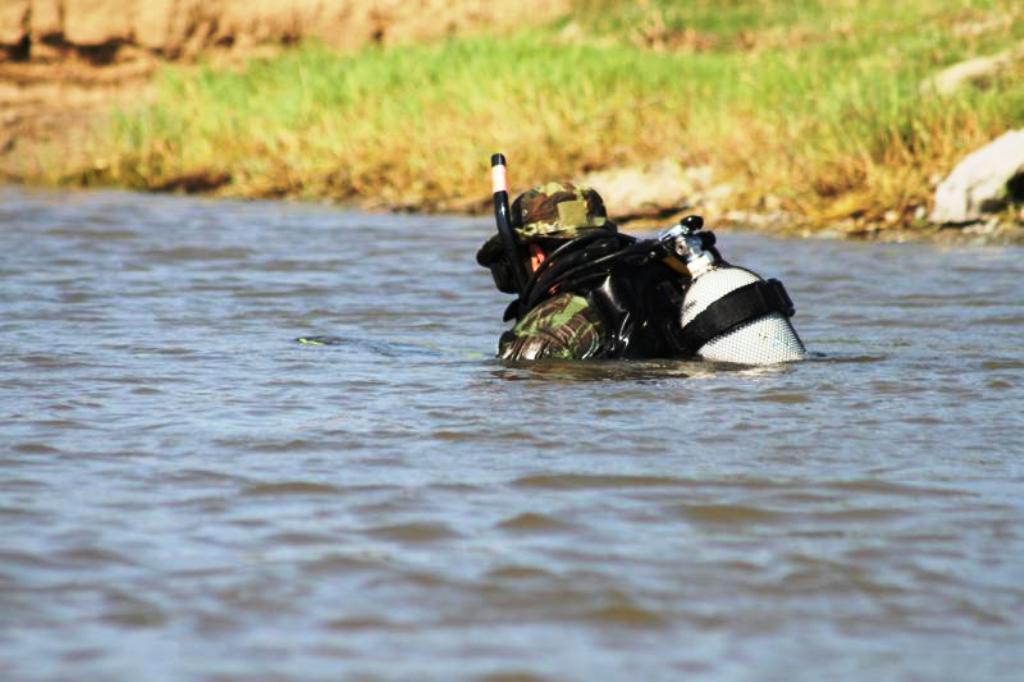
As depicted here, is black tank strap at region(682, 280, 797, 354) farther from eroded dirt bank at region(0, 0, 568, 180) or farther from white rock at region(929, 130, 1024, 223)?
eroded dirt bank at region(0, 0, 568, 180)

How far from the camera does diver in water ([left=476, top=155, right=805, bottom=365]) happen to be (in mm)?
6492

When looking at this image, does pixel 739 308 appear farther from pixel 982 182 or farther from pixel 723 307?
pixel 982 182

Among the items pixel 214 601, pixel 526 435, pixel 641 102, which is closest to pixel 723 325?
pixel 526 435

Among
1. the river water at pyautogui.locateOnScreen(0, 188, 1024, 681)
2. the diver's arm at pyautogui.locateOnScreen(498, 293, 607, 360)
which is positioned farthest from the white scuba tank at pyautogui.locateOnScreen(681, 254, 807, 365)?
the diver's arm at pyautogui.locateOnScreen(498, 293, 607, 360)

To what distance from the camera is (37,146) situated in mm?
22078

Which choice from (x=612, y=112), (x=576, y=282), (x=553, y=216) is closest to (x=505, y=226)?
(x=553, y=216)

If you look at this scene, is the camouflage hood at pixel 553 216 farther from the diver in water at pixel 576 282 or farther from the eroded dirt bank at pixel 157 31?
the eroded dirt bank at pixel 157 31

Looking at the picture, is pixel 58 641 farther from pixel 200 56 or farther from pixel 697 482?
pixel 200 56

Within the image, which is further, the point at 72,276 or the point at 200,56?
the point at 200,56

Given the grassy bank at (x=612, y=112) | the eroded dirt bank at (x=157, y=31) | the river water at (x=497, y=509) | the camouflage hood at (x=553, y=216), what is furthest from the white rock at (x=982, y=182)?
the eroded dirt bank at (x=157, y=31)

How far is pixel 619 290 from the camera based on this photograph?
6.52m

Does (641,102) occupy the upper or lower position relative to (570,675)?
upper

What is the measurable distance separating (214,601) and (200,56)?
799 inches

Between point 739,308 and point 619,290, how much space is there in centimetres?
41
